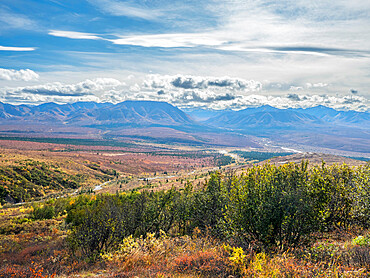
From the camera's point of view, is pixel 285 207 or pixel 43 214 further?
pixel 43 214

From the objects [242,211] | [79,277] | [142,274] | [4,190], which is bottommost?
[4,190]

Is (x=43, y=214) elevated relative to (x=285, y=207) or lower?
lower

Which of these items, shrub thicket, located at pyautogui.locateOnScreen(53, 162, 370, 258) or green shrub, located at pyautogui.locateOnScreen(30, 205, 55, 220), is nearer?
shrub thicket, located at pyautogui.locateOnScreen(53, 162, 370, 258)

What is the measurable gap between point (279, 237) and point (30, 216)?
4430 cm

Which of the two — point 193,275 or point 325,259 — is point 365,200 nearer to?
point 325,259

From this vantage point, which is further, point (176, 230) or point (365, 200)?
point (176, 230)

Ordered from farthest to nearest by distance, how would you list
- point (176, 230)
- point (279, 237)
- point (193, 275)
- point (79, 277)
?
point (176, 230)
point (279, 237)
point (79, 277)
point (193, 275)

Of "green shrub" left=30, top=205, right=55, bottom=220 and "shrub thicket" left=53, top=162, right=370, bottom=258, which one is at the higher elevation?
"shrub thicket" left=53, top=162, right=370, bottom=258

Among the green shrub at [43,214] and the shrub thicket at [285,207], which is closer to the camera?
the shrub thicket at [285,207]

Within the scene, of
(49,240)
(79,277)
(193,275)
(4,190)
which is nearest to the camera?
(193,275)

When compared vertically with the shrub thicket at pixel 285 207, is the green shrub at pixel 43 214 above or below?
below

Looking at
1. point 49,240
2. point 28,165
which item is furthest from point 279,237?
point 28,165

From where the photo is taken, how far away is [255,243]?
1330cm

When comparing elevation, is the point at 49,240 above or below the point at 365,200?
below
